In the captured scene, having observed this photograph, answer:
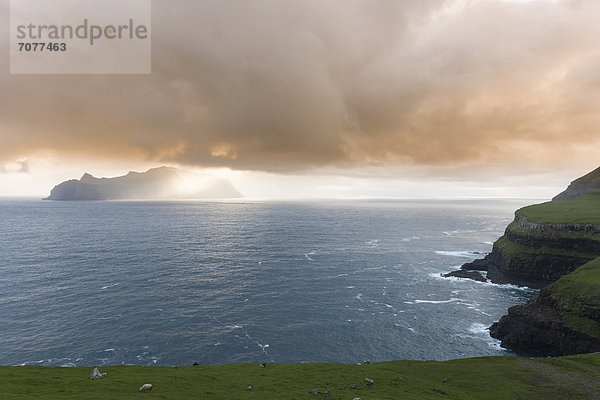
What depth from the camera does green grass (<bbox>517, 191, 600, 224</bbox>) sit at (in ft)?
375

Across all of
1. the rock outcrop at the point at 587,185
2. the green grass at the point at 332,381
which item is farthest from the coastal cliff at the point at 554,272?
the green grass at the point at 332,381

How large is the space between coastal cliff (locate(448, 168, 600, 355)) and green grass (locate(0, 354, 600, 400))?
1364 centimetres

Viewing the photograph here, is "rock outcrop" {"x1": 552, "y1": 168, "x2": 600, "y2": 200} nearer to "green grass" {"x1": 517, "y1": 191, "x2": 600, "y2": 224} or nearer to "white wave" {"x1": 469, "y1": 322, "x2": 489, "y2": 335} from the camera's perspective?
"green grass" {"x1": 517, "y1": 191, "x2": 600, "y2": 224}

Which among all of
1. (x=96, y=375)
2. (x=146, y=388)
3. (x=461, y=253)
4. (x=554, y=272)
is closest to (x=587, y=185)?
(x=461, y=253)

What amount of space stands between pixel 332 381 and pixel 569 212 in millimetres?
146644

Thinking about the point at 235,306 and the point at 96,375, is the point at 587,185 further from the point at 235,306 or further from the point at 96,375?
the point at 96,375

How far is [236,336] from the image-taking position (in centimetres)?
6644

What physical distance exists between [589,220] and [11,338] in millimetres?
179581

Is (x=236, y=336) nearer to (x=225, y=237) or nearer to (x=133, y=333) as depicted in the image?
(x=133, y=333)

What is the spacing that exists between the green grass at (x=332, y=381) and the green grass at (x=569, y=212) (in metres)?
85.7

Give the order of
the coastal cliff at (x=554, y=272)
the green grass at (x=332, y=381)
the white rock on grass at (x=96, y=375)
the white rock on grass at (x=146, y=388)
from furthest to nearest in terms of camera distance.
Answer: the coastal cliff at (x=554, y=272), the white rock on grass at (x=96, y=375), the green grass at (x=332, y=381), the white rock on grass at (x=146, y=388)

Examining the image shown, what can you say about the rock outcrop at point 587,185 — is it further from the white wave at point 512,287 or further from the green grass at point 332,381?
the green grass at point 332,381

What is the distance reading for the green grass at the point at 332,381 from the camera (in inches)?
1273

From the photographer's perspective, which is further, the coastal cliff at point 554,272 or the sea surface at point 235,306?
the coastal cliff at point 554,272
